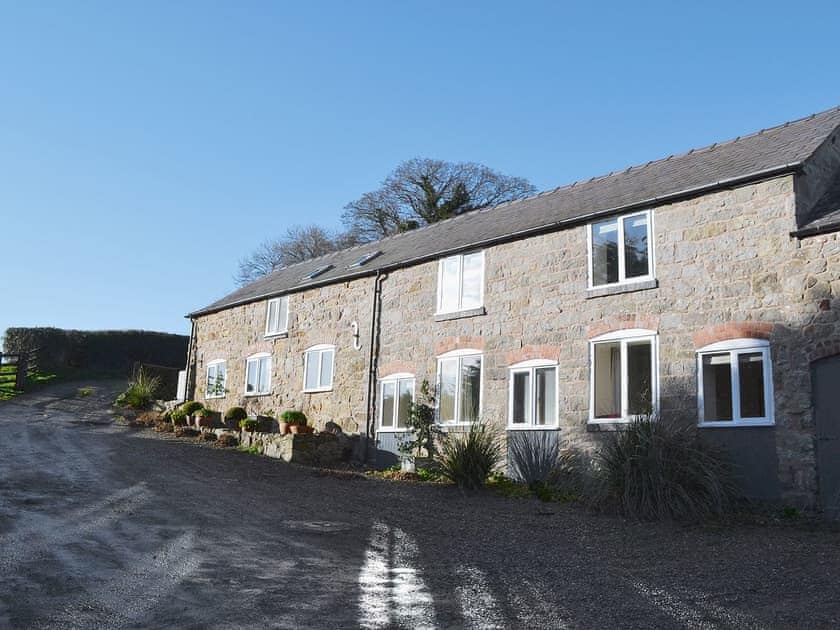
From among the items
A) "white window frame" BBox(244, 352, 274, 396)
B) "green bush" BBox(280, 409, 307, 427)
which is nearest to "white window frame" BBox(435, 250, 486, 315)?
"green bush" BBox(280, 409, 307, 427)

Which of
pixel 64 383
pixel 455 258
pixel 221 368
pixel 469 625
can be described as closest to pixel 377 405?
pixel 455 258

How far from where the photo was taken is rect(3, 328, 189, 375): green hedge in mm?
31172

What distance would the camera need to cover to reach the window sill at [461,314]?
15.5 m

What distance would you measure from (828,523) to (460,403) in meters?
7.04

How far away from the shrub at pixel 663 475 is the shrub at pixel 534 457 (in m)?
1.94

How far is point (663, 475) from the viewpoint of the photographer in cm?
1080

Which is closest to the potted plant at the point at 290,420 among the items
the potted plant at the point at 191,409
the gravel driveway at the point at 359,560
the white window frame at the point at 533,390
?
the potted plant at the point at 191,409

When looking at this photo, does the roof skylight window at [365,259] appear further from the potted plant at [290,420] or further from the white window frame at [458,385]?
the white window frame at [458,385]

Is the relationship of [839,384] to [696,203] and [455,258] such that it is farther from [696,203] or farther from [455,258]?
[455,258]

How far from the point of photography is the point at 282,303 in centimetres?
2125

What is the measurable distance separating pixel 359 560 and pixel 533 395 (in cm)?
708

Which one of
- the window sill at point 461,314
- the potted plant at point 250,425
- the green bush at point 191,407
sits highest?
the window sill at point 461,314

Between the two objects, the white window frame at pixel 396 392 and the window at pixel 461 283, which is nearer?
the window at pixel 461 283

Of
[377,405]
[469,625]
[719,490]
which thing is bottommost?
[469,625]
